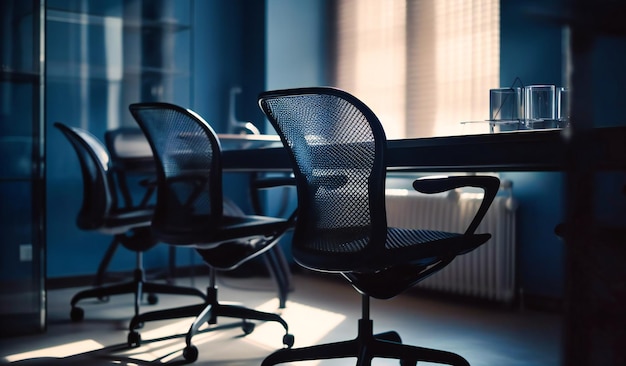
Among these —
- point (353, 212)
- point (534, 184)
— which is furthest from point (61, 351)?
point (534, 184)

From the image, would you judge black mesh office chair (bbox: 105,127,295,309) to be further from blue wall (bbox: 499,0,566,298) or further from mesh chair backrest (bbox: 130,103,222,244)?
blue wall (bbox: 499,0,566,298)

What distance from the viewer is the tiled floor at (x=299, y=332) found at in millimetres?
2840

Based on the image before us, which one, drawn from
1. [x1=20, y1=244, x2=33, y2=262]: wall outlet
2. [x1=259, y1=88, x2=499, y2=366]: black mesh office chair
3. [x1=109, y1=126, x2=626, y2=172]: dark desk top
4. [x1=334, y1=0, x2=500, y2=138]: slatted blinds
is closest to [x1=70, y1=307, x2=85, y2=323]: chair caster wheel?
[x1=20, y1=244, x2=33, y2=262]: wall outlet

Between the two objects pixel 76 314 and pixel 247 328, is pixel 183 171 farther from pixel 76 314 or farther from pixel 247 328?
pixel 76 314

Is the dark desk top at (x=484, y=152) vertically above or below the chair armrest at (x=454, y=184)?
above

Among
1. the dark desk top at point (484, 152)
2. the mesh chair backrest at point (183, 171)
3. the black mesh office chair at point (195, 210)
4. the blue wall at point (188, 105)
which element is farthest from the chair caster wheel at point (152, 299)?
the dark desk top at point (484, 152)

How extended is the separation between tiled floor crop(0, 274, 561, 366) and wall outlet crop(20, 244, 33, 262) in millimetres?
356

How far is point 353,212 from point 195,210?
0.96 meters

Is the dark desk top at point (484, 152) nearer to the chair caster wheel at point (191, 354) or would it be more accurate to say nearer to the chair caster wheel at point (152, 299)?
the chair caster wheel at point (191, 354)

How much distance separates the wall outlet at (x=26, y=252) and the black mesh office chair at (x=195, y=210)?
78 centimetres

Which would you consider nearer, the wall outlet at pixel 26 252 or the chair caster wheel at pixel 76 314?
the wall outlet at pixel 26 252

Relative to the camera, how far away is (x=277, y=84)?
5254 mm

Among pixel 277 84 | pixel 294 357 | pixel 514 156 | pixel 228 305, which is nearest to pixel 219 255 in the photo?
pixel 228 305

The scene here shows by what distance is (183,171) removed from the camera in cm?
290
